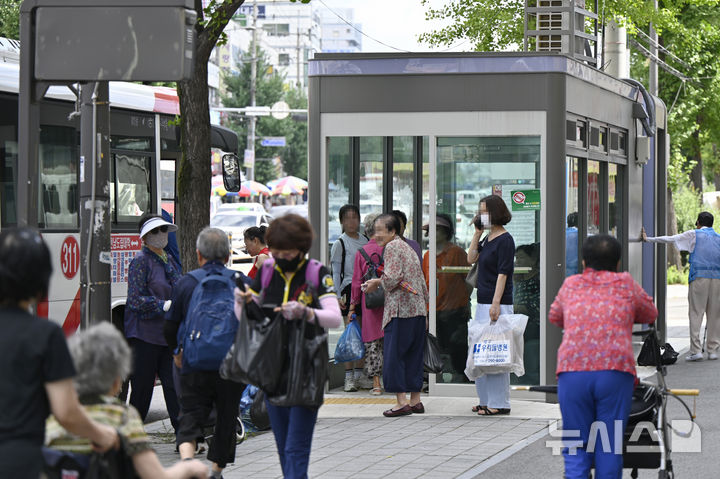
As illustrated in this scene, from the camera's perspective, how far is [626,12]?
22734 millimetres

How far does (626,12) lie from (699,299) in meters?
9.33

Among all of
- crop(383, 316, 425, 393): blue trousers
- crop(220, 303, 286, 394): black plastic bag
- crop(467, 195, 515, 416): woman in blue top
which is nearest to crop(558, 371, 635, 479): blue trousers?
crop(220, 303, 286, 394): black plastic bag

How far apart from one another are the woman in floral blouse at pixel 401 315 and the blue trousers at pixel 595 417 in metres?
4.21

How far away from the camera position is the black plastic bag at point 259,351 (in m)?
5.86

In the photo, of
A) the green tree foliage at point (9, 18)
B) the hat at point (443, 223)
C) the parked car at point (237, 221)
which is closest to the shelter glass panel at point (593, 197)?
the hat at point (443, 223)

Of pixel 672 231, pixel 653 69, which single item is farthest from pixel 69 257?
pixel 672 231

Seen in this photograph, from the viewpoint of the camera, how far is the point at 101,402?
13.0 ft

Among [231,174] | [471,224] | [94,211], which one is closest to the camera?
[94,211]

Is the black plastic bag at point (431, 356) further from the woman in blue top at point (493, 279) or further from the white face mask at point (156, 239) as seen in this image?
the white face mask at point (156, 239)

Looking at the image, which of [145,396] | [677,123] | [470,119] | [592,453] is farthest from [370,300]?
A: [677,123]

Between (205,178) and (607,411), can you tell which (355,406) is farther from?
(607,411)

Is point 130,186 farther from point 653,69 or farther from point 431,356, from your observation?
point 653,69

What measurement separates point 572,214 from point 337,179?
2.38 metres

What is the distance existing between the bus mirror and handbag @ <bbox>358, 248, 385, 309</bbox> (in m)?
2.66
